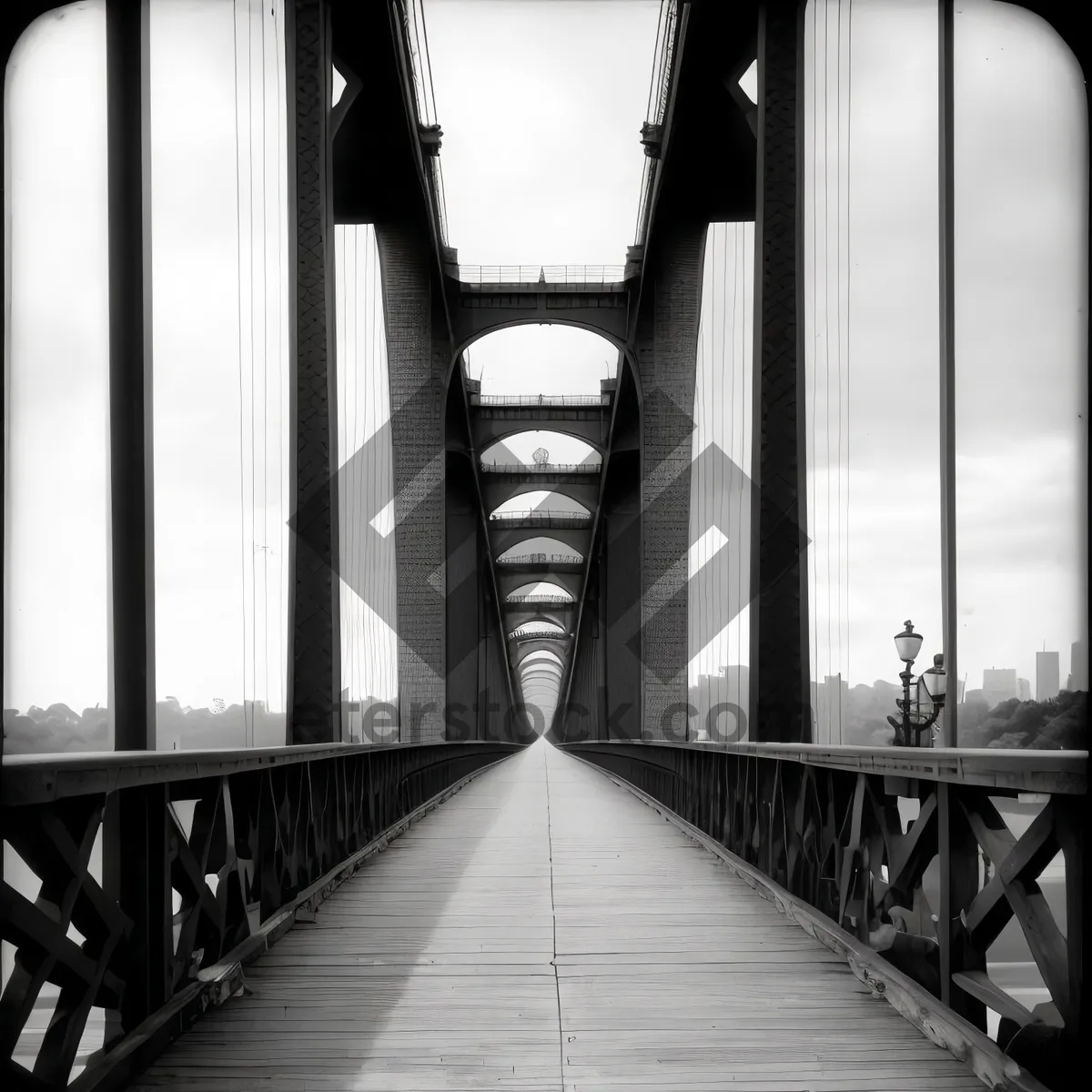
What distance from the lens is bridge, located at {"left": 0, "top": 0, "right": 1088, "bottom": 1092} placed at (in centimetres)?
304

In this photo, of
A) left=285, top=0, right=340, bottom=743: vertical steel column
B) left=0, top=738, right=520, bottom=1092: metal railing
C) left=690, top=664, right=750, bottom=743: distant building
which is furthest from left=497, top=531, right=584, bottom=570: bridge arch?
left=0, top=738, right=520, bottom=1092: metal railing

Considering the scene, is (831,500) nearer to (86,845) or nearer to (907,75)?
(907,75)

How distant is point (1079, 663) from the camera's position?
8.91 feet

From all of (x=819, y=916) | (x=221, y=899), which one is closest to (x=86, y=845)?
(x=221, y=899)

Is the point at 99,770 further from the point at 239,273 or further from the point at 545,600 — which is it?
the point at 545,600

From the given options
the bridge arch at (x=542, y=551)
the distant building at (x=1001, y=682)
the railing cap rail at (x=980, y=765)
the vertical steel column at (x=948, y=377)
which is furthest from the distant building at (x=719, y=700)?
the bridge arch at (x=542, y=551)

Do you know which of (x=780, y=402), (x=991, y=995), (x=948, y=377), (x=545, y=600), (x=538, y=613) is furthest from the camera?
(x=538, y=613)

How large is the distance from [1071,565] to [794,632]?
6.10 m

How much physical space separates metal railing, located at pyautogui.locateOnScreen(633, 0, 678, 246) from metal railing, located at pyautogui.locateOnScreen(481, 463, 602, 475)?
18.2m

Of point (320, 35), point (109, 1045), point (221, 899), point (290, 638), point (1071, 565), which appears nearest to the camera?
point (1071, 565)

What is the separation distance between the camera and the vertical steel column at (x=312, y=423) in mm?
9820

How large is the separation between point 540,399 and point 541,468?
727 cm

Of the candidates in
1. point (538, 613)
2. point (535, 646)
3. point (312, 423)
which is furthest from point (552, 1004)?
point (535, 646)

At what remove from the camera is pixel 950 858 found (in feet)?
11.2
